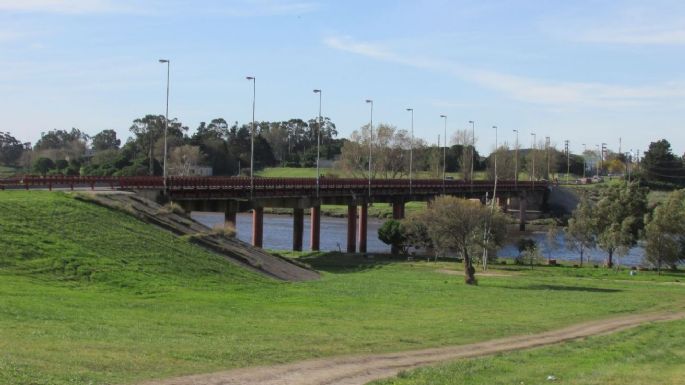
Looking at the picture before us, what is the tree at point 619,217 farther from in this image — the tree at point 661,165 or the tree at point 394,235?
the tree at point 661,165

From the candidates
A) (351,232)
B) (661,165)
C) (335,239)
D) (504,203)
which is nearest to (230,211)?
(351,232)

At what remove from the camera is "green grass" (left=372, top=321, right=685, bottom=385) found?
18266 millimetres

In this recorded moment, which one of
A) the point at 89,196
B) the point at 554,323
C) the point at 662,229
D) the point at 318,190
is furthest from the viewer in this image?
the point at 318,190

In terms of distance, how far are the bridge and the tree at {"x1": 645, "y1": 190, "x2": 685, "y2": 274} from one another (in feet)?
113

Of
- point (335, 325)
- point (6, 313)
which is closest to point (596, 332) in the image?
point (335, 325)

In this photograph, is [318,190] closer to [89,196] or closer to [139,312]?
[89,196]

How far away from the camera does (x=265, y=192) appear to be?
254 ft

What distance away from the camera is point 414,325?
96.0ft

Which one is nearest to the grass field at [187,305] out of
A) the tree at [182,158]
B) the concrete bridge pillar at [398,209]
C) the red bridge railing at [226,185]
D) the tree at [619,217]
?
the red bridge railing at [226,185]

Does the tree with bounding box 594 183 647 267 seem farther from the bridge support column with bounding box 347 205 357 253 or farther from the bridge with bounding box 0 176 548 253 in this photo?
the bridge with bounding box 0 176 548 253

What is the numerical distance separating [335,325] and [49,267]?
42.7 ft

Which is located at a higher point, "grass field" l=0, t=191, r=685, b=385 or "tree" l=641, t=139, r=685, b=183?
"tree" l=641, t=139, r=685, b=183

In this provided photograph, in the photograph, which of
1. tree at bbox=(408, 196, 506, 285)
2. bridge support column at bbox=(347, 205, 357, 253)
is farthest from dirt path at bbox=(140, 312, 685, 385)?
bridge support column at bbox=(347, 205, 357, 253)

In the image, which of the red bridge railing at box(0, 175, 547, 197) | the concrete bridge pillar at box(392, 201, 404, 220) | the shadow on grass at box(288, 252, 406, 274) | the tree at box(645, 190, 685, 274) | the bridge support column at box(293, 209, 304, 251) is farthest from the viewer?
the concrete bridge pillar at box(392, 201, 404, 220)
